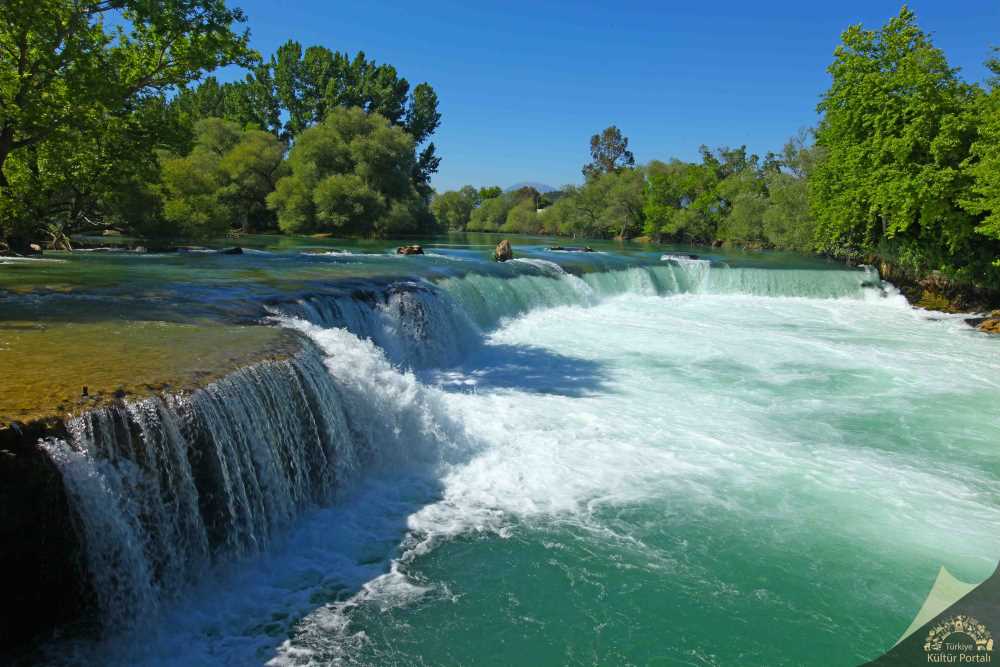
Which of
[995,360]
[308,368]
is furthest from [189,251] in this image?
[995,360]

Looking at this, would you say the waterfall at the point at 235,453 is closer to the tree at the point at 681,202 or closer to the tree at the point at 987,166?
the tree at the point at 987,166

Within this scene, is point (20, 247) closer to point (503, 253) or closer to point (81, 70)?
point (81, 70)

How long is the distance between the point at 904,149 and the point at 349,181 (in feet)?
95.9

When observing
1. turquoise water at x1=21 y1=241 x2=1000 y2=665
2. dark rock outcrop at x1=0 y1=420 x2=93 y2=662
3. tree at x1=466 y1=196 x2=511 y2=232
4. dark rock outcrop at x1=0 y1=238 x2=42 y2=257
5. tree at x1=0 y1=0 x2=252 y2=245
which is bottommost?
turquoise water at x1=21 y1=241 x2=1000 y2=665

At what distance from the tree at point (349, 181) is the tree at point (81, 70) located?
80.5 feet

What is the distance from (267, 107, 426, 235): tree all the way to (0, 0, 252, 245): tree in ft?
80.5

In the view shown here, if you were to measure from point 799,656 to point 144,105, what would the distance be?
14.0 meters

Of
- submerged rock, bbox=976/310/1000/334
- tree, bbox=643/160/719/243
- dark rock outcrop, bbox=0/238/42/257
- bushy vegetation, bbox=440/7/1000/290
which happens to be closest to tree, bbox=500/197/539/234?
tree, bbox=643/160/719/243

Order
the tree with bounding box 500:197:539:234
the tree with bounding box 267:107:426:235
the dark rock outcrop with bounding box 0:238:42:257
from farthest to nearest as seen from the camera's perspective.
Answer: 1. the tree with bounding box 500:197:539:234
2. the tree with bounding box 267:107:426:235
3. the dark rock outcrop with bounding box 0:238:42:257

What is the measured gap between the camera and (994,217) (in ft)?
55.4

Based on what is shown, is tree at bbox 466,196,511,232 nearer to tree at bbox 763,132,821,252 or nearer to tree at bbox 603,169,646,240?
tree at bbox 603,169,646,240

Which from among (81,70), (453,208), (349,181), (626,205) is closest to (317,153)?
(349,181)

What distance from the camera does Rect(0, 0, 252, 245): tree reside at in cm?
945

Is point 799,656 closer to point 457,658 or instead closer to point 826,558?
point 826,558
